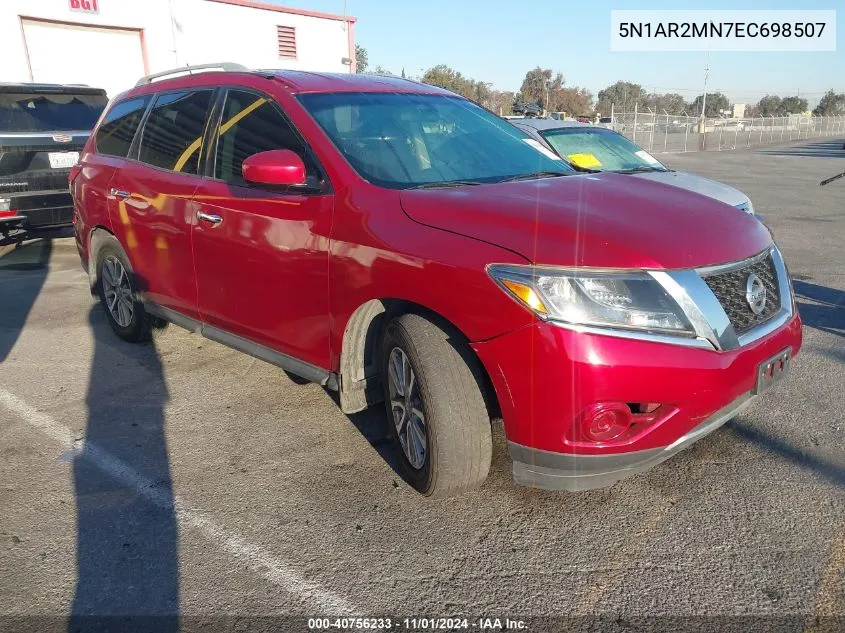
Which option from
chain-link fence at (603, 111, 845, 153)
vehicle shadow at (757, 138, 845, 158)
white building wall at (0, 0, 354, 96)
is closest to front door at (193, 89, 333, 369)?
white building wall at (0, 0, 354, 96)

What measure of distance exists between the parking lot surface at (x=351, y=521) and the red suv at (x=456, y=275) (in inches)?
12.5

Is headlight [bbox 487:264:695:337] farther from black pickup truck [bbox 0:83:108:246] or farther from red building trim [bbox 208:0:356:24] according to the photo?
red building trim [bbox 208:0:356:24]

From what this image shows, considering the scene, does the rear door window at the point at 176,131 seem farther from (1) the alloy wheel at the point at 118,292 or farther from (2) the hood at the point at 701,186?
(2) the hood at the point at 701,186

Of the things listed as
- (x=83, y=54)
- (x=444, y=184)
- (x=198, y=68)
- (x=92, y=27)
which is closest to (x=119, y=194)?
(x=198, y=68)

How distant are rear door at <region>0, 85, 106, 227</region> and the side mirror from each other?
5828 millimetres

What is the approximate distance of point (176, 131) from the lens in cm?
435

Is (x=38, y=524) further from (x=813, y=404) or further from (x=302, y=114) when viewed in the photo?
(x=813, y=404)

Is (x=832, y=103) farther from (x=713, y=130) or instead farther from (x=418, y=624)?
(x=418, y=624)

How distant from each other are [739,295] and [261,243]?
7.41ft

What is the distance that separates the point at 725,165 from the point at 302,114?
2461cm

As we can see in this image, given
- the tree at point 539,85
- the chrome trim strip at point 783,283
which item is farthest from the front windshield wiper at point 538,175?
the tree at point 539,85

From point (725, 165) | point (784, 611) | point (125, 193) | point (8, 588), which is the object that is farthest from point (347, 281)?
point (725, 165)

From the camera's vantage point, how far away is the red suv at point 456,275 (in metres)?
2.45

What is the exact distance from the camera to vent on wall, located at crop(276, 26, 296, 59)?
20688 millimetres
